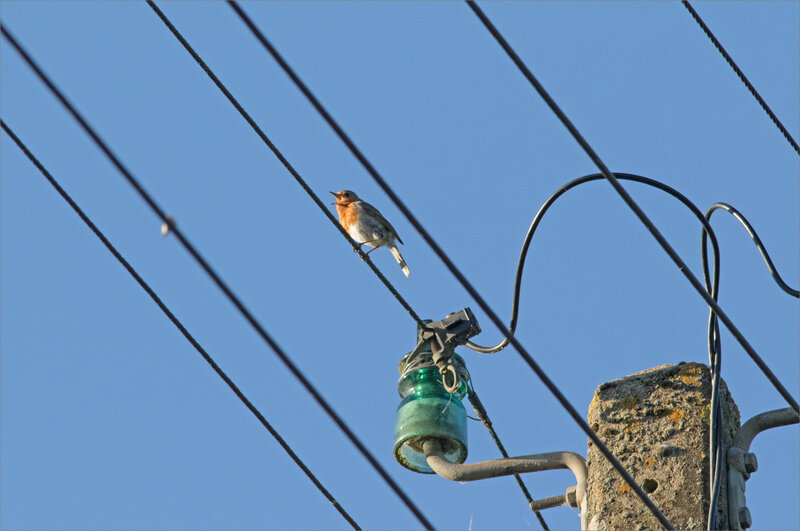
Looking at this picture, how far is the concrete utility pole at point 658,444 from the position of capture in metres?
4.47

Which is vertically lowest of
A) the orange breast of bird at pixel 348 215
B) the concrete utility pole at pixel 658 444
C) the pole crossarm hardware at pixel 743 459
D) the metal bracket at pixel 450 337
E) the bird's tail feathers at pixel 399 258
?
the pole crossarm hardware at pixel 743 459

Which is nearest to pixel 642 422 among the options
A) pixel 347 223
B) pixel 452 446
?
pixel 452 446

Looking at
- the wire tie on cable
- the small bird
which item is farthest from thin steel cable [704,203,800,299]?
the small bird

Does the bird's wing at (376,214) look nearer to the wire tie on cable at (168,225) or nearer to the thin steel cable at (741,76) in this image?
the thin steel cable at (741,76)

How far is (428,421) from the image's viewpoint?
5016mm

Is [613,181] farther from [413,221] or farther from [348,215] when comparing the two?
[348,215]

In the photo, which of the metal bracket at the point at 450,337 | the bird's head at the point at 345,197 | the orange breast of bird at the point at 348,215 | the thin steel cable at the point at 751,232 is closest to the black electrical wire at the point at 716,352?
the thin steel cable at the point at 751,232

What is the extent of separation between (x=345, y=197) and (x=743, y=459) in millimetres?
7513

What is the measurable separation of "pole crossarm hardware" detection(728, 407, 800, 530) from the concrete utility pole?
0.03m

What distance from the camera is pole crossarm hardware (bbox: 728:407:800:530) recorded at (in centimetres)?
441

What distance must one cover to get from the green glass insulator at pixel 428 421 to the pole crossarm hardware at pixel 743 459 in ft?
3.44

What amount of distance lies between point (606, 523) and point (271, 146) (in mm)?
1838

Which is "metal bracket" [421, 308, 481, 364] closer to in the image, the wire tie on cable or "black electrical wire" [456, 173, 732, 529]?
"black electrical wire" [456, 173, 732, 529]

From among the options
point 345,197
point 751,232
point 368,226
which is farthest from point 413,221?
point 345,197
